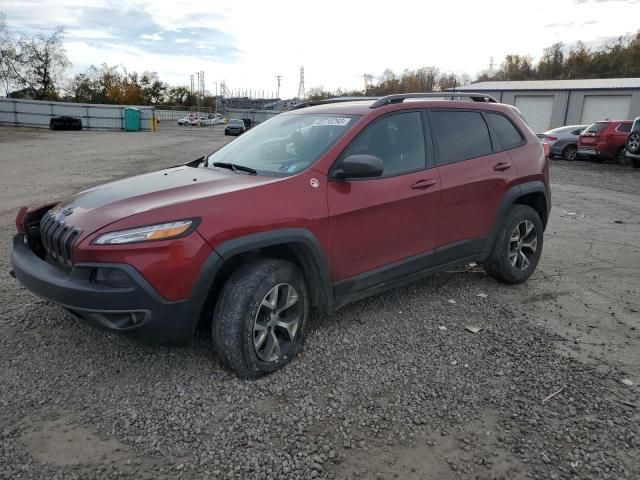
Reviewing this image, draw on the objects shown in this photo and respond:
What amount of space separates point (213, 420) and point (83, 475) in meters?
0.68

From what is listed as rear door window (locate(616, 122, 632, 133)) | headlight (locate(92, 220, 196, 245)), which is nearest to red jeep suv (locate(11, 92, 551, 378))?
headlight (locate(92, 220, 196, 245))

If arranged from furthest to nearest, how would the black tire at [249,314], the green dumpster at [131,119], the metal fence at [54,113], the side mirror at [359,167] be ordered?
the green dumpster at [131,119], the metal fence at [54,113], the side mirror at [359,167], the black tire at [249,314]

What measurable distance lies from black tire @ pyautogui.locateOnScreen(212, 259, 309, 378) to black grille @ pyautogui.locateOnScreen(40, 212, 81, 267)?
0.91m

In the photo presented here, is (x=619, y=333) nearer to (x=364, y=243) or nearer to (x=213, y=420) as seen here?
(x=364, y=243)

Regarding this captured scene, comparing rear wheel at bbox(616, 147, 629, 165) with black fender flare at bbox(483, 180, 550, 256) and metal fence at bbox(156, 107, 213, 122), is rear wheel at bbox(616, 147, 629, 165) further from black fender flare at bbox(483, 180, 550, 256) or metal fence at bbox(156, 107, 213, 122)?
metal fence at bbox(156, 107, 213, 122)

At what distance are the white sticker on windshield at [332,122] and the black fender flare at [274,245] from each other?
984 millimetres

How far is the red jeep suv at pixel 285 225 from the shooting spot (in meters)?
2.84

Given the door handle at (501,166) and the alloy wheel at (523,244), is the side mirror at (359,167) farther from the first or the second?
the alloy wheel at (523,244)

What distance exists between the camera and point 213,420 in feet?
9.33

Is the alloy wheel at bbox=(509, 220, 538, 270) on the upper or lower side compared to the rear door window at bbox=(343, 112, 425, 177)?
lower

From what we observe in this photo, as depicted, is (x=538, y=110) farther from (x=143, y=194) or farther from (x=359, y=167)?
(x=143, y=194)

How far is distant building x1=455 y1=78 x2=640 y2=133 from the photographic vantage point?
108ft

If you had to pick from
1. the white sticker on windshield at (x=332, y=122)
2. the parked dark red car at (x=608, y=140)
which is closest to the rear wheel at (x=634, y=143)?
the parked dark red car at (x=608, y=140)

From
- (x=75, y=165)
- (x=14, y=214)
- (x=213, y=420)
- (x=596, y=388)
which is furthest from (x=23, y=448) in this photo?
(x=75, y=165)
